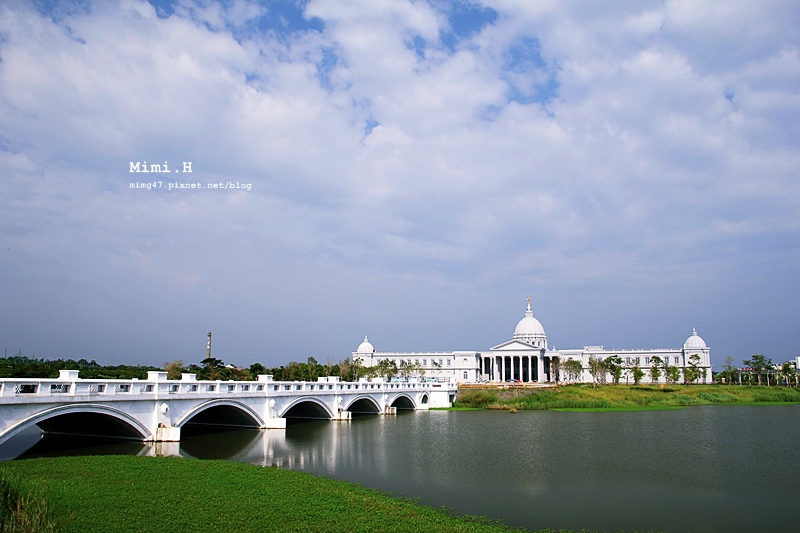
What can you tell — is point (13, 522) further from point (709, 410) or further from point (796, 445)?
point (709, 410)

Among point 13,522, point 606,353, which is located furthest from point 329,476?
point 606,353

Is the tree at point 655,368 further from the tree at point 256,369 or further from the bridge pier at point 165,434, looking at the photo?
the bridge pier at point 165,434

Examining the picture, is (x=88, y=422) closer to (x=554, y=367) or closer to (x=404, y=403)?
(x=404, y=403)

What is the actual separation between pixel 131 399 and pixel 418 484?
13.6 meters

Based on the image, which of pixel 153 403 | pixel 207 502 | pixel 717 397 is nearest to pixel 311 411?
pixel 153 403

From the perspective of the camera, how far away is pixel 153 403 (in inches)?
1049

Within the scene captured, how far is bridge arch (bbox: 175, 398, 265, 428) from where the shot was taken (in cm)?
3128

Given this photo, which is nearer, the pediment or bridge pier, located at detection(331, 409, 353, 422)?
bridge pier, located at detection(331, 409, 353, 422)

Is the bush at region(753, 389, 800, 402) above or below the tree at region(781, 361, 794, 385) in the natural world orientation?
below

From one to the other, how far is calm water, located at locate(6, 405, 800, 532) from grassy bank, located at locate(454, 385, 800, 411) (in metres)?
13.5

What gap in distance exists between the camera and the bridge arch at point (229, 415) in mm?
31277

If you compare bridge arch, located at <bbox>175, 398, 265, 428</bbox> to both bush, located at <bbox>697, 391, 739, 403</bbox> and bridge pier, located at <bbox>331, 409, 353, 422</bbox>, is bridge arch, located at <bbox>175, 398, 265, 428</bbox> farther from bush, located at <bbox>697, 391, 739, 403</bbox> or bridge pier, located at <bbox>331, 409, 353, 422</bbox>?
bush, located at <bbox>697, 391, 739, 403</bbox>

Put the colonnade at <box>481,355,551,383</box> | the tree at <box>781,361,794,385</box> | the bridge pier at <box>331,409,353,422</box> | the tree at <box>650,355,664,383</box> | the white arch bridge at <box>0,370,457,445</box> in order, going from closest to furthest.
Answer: the white arch bridge at <box>0,370,457,445</box> → the bridge pier at <box>331,409,353,422</box> → the tree at <box>650,355,664,383</box> → the tree at <box>781,361,794,385</box> → the colonnade at <box>481,355,551,383</box>

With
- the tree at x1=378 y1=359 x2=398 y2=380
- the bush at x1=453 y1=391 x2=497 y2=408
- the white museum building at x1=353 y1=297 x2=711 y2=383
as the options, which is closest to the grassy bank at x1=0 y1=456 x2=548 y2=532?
the bush at x1=453 y1=391 x2=497 y2=408
